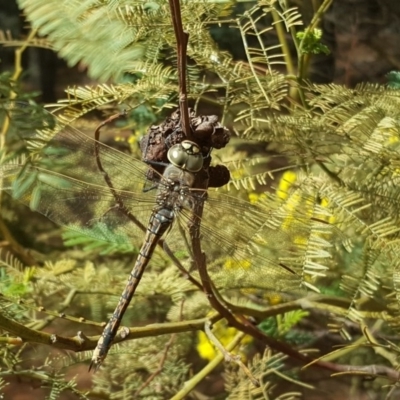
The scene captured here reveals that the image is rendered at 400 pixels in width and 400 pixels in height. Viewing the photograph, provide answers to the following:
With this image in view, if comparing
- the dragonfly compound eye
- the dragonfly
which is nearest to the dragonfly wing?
the dragonfly

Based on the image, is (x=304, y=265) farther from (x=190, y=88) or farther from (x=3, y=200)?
(x=3, y=200)

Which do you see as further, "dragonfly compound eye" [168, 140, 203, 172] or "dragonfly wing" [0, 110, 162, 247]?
"dragonfly wing" [0, 110, 162, 247]

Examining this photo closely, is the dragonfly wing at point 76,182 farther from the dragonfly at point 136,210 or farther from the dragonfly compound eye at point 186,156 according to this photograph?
the dragonfly compound eye at point 186,156

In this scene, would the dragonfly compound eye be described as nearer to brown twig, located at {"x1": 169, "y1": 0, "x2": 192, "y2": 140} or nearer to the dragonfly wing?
brown twig, located at {"x1": 169, "y1": 0, "x2": 192, "y2": 140}

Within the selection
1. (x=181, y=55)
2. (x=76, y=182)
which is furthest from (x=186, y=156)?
(x=76, y=182)

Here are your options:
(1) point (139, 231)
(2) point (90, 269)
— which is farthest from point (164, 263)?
(1) point (139, 231)

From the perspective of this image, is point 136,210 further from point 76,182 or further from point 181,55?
point 181,55
